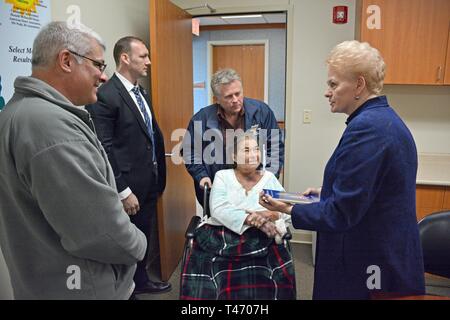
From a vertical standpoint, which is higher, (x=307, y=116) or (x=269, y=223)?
(x=307, y=116)

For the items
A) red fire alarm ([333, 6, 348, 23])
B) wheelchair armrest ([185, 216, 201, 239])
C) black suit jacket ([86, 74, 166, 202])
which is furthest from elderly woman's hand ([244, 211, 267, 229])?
red fire alarm ([333, 6, 348, 23])

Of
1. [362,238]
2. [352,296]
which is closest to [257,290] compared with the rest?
[352,296]

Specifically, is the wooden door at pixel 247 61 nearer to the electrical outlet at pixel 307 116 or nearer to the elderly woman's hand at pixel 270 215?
the electrical outlet at pixel 307 116

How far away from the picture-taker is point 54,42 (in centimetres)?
102

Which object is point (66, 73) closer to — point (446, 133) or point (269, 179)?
Result: point (269, 179)

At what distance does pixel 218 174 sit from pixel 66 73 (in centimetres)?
122

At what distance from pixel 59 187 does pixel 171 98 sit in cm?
177

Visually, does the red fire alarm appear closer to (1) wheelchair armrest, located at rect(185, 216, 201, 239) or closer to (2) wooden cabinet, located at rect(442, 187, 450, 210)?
(2) wooden cabinet, located at rect(442, 187, 450, 210)

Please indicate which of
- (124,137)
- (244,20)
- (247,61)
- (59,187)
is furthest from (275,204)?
(247,61)

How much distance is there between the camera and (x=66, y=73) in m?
1.05

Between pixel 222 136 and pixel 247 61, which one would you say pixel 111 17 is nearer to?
pixel 222 136

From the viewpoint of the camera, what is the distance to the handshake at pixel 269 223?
6.14 ft

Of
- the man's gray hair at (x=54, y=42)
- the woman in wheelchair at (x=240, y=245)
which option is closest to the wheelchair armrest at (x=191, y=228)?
the woman in wheelchair at (x=240, y=245)

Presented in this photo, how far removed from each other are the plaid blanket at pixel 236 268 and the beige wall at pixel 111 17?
50.1 inches
